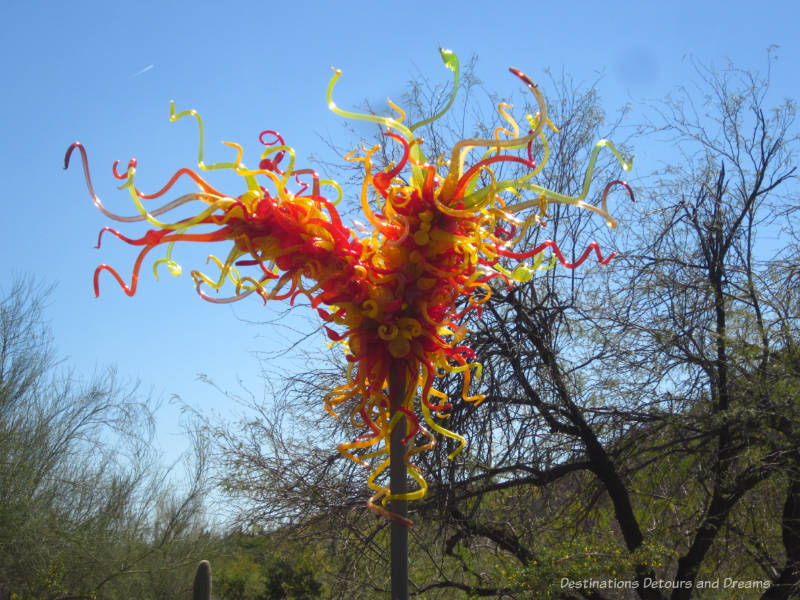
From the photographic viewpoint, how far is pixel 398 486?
2.42 metres

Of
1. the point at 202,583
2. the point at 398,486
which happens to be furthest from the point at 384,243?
the point at 202,583

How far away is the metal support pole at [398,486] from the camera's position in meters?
2.34

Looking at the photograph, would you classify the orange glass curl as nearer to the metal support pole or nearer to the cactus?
the metal support pole

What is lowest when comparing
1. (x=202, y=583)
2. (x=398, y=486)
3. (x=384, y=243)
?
(x=202, y=583)

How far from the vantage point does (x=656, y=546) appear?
17.2 ft

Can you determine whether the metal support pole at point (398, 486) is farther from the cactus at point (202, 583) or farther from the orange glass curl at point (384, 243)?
the cactus at point (202, 583)

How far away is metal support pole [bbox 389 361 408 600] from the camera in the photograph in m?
2.34

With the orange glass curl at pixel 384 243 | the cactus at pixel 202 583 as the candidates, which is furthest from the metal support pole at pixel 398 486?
the cactus at pixel 202 583

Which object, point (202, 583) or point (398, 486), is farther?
point (202, 583)

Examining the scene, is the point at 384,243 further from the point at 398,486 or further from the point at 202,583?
the point at 202,583

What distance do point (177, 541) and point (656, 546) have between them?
830 centimetres

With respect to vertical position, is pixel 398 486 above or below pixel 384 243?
below

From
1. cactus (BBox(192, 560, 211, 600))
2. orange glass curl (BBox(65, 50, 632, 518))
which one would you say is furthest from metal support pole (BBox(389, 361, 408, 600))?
cactus (BBox(192, 560, 211, 600))

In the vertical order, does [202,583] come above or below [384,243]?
below
